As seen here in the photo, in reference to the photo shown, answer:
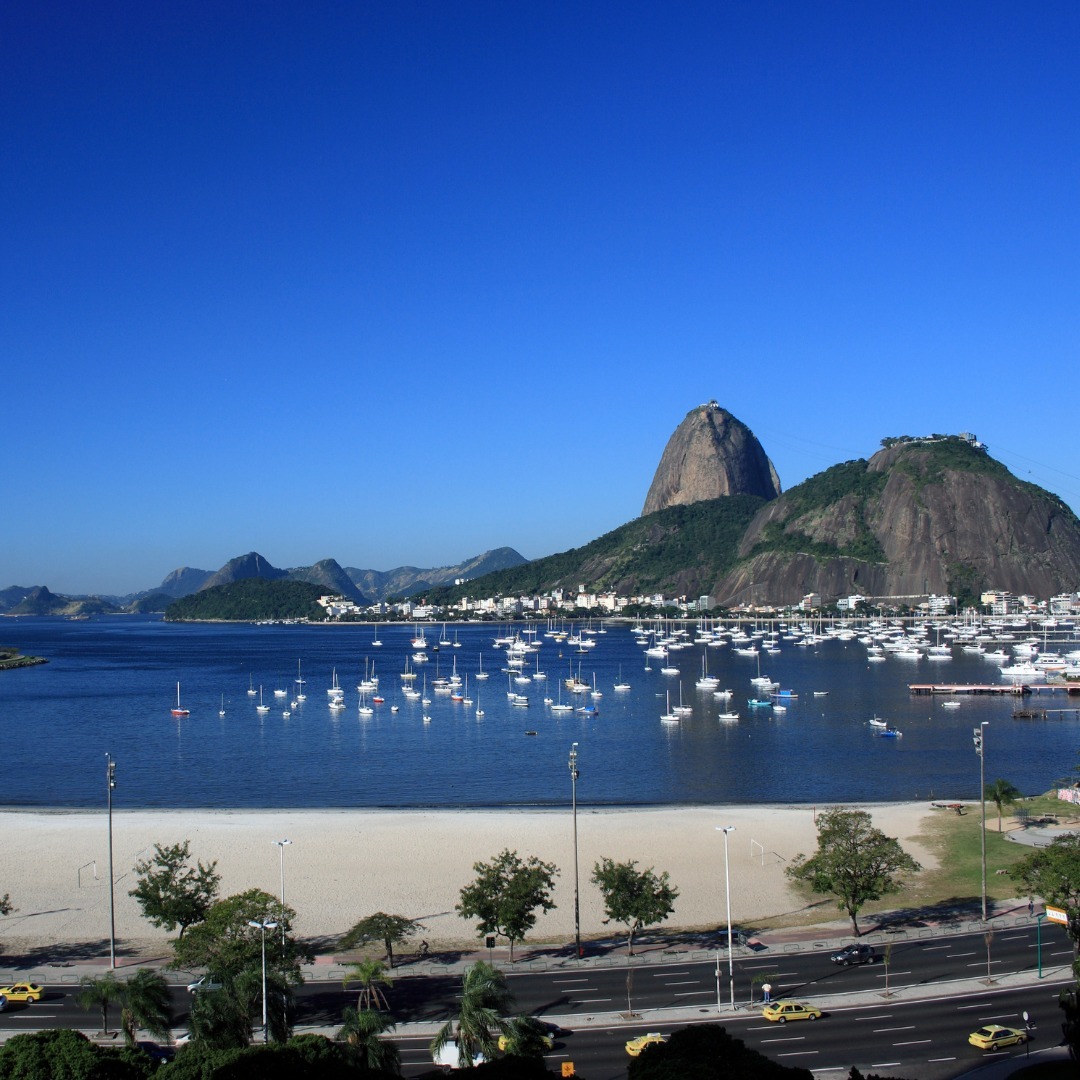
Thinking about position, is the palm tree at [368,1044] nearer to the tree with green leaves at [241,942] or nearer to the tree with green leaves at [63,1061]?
the tree with green leaves at [63,1061]

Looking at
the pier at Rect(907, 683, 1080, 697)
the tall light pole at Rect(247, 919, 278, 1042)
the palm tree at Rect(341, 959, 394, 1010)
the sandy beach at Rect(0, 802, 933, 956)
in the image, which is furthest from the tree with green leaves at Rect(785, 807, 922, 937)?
the pier at Rect(907, 683, 1080, 697)

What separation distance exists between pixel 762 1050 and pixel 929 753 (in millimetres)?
39128

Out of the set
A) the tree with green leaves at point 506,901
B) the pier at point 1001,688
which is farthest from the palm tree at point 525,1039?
the pier at point 1001,688

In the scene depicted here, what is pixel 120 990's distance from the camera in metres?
17.5

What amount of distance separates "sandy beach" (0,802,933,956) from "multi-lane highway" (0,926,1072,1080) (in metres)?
3.84

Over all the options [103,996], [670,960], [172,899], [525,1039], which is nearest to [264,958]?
[103,996]

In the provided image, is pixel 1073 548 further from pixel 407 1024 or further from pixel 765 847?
pixel 407 1024

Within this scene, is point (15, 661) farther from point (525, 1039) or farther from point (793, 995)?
point (525, 1039)

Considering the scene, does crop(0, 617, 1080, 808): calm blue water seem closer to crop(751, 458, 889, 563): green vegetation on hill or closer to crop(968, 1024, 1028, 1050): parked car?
crop(968, 1024, 1028, 1050): parked car

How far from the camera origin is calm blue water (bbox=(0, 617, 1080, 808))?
4481 cm

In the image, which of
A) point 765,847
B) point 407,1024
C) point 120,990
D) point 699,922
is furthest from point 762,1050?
point 765,847

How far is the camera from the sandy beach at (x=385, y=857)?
85.7 feet

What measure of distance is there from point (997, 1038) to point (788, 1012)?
3.32 metres

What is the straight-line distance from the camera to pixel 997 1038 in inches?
658
